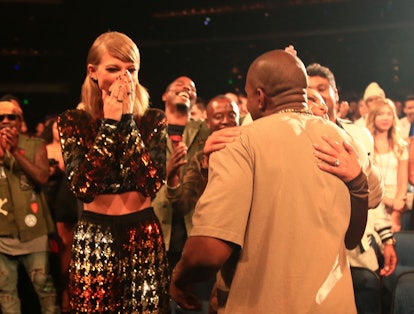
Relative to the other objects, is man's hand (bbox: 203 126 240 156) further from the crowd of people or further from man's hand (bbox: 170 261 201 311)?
man's hand (bbox: 170 261 201 311)

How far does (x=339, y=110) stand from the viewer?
7277 millimetres

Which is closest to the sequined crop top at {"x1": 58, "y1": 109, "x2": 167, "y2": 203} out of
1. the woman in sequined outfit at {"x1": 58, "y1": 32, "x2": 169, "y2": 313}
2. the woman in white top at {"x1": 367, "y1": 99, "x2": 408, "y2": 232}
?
the woman in sequined outfit at {"x1": 58, "y1": 32, "x2": 169, "y2": 313}

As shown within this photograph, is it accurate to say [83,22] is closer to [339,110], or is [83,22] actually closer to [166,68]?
[166,68]

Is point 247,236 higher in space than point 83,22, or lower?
lower

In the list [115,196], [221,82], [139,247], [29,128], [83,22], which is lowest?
[139,247]

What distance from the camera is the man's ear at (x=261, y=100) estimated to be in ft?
6.95

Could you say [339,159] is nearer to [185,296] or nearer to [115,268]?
[185,296]

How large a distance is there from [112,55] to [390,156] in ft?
11.4

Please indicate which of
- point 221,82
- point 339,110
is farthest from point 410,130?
point 221,82

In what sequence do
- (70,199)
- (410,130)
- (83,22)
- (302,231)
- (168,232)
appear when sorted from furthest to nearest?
(83,22) < (410,130) < (70,199) < (168,232) < (302,231)

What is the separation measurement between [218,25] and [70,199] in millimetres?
6662

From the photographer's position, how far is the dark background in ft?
33.7

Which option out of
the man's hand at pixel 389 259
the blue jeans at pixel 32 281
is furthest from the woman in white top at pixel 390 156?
the blue jeans at pixel 32 281

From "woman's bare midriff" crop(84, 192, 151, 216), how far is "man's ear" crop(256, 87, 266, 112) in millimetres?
919
